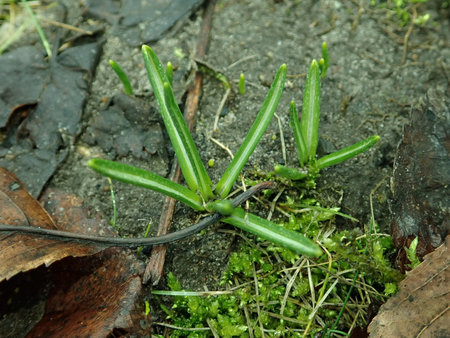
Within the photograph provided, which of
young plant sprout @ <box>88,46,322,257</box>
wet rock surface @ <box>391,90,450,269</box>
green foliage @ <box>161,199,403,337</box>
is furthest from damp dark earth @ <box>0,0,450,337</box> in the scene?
young plant sprout @ <box>88,46,322,257</box>

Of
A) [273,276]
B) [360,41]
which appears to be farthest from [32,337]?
[360,41]

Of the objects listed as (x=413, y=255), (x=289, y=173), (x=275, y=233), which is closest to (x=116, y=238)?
(x=275, y=233)

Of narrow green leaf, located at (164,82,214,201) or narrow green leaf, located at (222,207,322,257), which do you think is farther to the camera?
narrow green leaf, located at (164,82,214,201)

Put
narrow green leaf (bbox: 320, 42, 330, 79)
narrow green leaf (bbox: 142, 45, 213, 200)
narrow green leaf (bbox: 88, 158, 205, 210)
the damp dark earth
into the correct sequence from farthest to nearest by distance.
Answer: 1. narrow green leaf (bbox: 320, 42, 330, 79)
2. the damp dark earth
3. narrow green leaf (bbox: 142, 45, 213, 200)
4. narrow green leaf (bbox: 88, 158, 205, 210)

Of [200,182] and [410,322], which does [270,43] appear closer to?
[200,182]

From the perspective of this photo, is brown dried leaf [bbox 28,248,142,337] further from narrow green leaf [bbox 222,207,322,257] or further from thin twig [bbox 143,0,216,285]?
narrow green leaf [bbox 222,207,322,257]

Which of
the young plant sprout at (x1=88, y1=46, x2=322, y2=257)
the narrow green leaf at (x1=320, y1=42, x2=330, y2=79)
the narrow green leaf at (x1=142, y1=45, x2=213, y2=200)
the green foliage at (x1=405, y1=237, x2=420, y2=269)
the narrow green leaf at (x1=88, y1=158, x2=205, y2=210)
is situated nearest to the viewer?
the narrow green leaf at (x1=88, y1=158, x2=205, y2=210)

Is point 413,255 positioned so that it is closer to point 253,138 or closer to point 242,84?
point 253,138
